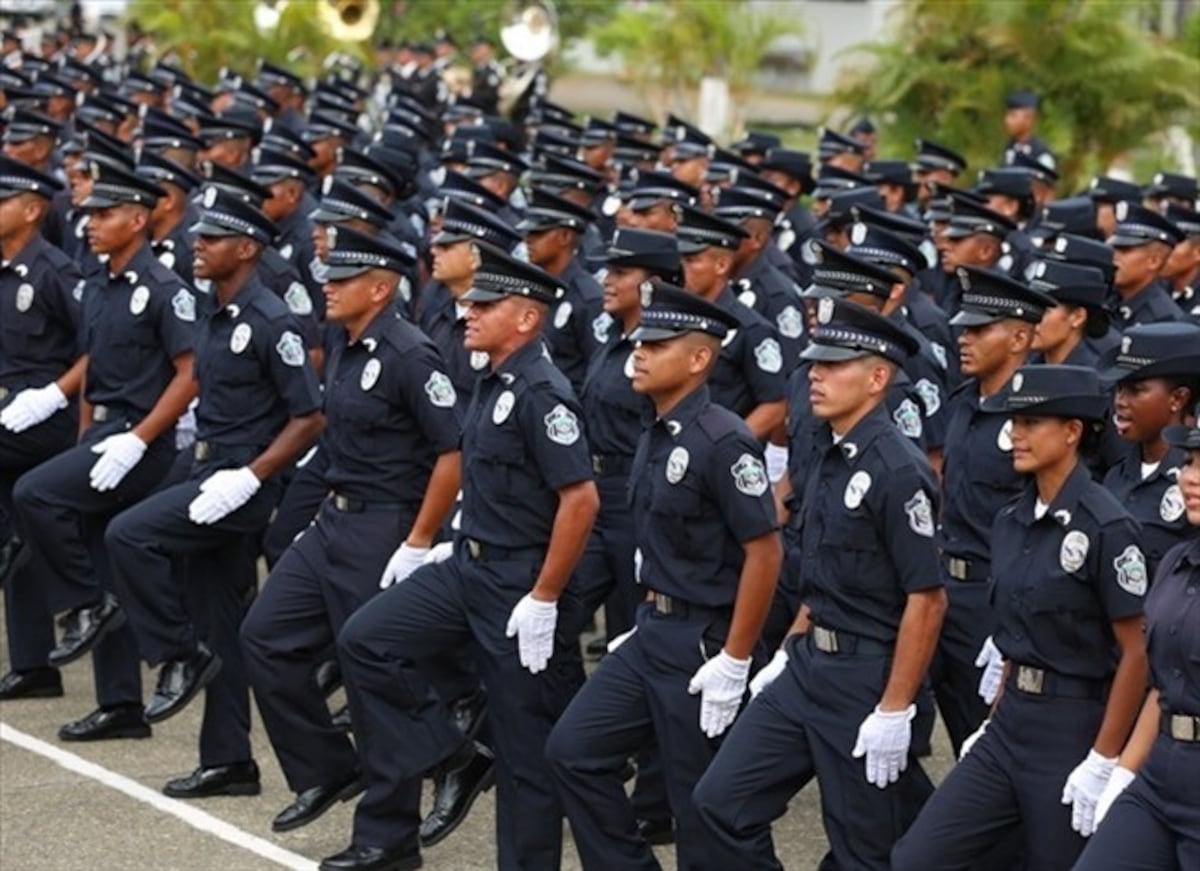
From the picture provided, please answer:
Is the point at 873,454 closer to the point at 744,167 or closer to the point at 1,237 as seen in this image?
the point at 1,237

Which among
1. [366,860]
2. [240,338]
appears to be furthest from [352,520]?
[366,860]

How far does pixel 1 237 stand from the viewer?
1128 cm

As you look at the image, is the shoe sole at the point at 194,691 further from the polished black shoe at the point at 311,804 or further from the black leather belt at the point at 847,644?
the black leather belt at the point at 847,644

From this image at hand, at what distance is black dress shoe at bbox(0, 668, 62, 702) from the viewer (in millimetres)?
10844

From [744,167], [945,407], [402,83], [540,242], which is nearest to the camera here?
[945,407]

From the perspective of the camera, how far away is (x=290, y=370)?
955 centimetres

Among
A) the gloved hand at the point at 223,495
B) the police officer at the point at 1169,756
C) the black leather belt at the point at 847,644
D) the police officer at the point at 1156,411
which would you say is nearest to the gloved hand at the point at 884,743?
the black leather belt at the point at 847,644

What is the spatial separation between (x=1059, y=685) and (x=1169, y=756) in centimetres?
64

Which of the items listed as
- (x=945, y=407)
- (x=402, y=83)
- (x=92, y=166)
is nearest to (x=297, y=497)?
(x=92, y=166)

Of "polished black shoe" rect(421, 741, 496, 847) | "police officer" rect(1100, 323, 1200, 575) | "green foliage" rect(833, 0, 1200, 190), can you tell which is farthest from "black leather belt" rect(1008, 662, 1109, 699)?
"green foliage" rect(833, 0, 1200, 190)

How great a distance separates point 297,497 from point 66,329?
152 cm

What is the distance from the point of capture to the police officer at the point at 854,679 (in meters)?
7.19

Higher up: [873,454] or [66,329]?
[873,454]

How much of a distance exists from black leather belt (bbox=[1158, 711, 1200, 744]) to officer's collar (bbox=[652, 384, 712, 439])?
198cm
